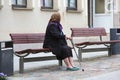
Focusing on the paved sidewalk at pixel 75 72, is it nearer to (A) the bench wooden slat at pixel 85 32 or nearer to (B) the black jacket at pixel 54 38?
(B) the black jacket at pixel 54 38

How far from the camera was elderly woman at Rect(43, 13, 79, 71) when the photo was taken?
11.5m

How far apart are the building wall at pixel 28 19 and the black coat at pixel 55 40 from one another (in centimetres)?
454

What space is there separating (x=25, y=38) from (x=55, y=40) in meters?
0.85

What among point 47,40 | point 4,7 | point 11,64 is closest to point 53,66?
point 47,40

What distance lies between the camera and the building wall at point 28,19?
16106 mm

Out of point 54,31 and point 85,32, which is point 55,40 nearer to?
point 54,31

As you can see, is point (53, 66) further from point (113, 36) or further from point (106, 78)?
Result: point (113, 36)

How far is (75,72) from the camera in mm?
11250

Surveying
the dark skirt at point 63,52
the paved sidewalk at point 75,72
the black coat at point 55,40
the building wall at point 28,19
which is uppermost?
the building wall at point 28,19

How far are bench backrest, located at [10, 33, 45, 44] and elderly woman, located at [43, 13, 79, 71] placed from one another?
57cm

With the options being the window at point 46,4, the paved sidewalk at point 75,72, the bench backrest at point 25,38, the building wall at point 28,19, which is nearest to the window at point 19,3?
the building wall at point 28,19

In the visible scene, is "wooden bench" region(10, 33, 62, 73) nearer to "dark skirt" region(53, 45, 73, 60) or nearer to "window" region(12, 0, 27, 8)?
"dark skirt" region(53, 45, 73, 60)

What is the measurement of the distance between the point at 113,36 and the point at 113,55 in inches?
27.3

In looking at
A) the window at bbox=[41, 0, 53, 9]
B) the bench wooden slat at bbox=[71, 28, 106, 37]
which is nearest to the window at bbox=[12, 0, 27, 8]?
the window at bbox=[41, 0, 53, 9]
